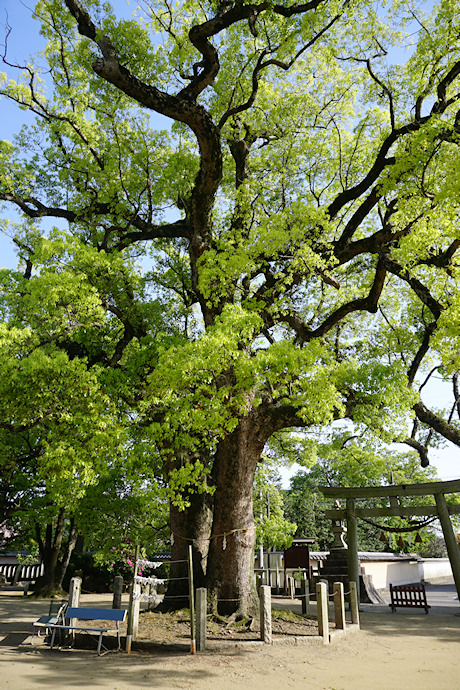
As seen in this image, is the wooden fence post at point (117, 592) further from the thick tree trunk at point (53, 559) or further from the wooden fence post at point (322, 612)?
the thick tree trunk at point (53, 559)

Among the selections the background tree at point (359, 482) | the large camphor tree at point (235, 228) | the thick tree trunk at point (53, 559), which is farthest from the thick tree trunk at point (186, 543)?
the thick tree trunk at point (53, 559)

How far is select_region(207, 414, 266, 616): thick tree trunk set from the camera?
9305 mm

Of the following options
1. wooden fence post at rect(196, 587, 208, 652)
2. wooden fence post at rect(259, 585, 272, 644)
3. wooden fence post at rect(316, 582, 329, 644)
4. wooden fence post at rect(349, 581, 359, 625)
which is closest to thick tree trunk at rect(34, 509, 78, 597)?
wooden fence post at rect(349, 581, 359, 625)

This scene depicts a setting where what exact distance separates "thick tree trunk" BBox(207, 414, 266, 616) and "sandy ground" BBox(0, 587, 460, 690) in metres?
1.77

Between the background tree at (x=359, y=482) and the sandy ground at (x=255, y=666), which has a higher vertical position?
the background tree at (x=359, y=482)

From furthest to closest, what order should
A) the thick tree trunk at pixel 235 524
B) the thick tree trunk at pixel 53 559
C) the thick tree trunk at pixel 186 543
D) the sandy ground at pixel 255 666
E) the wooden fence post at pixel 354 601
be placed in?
1. the thick tree trunk at pixel 53 559
2. the thick tree trunk at pixel 186 543
3. the wooden fence post at pixel 354 601
4. the thick tree trunk at pixel 235 524
5. the sandy ground at pixel 255 666

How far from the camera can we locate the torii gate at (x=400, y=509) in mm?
12218

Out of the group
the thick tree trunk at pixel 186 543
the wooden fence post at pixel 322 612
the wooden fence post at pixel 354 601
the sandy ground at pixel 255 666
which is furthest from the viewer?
the thick tree trunk at pixel 186 543

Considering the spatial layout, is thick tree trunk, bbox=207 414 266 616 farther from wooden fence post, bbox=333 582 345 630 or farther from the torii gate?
the torii gate

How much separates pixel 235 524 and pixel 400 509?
6.26m

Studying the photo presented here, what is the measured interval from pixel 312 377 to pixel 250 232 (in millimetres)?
5128

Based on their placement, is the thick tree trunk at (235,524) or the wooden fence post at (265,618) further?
the thick tree trunk at (235,524)

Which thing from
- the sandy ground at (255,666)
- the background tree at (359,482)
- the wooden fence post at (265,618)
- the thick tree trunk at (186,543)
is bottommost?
the sandy ground at (255,666)

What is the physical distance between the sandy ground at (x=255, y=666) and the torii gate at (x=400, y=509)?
346 centimetres
